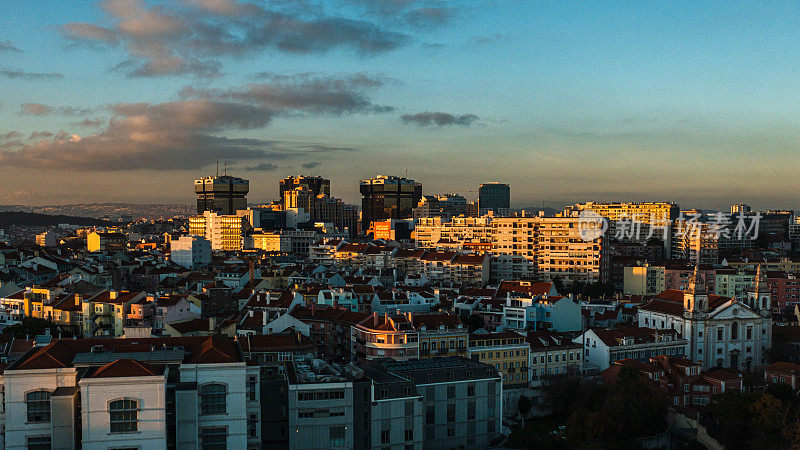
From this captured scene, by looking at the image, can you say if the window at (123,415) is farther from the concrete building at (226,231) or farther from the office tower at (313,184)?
the office tower at (313,184)

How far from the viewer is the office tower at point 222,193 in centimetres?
12450

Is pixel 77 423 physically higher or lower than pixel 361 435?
higher

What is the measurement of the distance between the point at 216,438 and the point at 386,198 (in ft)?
349

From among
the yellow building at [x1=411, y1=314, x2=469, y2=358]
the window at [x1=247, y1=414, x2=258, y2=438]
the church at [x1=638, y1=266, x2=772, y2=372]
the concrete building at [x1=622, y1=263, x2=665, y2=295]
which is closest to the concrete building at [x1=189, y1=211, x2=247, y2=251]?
the concrete building at [x1=622, y1=263, x2=665, y2=295]

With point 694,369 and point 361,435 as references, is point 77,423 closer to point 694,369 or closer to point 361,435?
point 361,435

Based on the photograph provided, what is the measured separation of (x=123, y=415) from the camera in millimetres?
15492

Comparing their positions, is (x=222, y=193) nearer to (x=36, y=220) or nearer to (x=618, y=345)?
(x=36, y=220)

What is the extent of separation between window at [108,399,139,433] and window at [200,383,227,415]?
1.48 meters

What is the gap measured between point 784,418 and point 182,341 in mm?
16018

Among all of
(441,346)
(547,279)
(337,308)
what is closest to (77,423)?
(441,346)

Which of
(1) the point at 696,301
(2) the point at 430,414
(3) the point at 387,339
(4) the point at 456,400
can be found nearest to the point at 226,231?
(1) the point at 696,301

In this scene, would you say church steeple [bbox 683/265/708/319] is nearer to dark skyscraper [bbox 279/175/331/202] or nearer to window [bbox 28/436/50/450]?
window [bbox 28/436/50/450]

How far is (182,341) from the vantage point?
18.2 meters

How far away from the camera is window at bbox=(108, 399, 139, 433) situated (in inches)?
608
